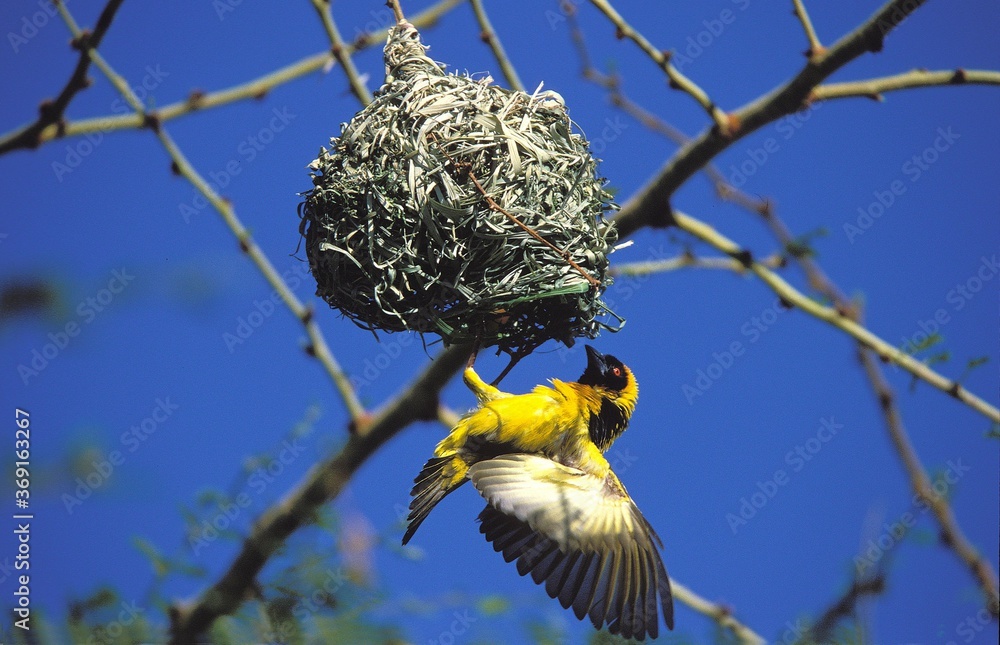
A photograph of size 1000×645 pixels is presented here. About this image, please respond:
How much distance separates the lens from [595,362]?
3.88 meters

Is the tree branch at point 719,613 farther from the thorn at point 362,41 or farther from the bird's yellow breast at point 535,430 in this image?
the thorn at point 362,41

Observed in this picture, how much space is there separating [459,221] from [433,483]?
1.00m

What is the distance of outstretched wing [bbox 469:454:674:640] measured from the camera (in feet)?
10.8

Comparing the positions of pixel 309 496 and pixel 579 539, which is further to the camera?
pixel 309 496

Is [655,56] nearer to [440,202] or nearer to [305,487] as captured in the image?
[440,202]

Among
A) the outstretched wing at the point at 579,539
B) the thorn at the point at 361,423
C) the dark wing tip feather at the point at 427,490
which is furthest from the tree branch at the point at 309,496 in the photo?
the outstretched wing at the point at 579,539

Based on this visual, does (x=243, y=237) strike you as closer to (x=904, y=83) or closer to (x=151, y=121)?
(x=151, y=121)

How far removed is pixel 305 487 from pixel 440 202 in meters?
1.89

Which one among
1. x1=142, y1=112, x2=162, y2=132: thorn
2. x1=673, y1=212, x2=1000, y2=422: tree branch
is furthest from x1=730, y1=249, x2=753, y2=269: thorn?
x1=142, y1=112, x2=162, y2=132: thorn

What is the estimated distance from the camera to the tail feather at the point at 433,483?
3600mm

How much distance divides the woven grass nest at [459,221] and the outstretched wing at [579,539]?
0.50 m

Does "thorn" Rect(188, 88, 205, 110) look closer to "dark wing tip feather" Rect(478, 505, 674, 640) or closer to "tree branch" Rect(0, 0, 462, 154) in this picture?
"tree branch" Rect(0, 0, 462, 154)

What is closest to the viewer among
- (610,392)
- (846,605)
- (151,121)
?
(846,605)

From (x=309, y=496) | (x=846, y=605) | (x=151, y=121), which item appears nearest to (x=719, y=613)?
(x=846, y=605)
